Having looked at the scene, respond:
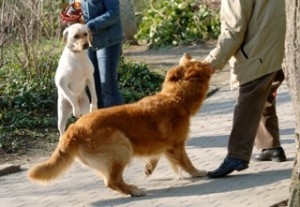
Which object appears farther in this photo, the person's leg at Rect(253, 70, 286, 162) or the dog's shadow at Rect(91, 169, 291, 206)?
the person's leg at Rect(253, 70, 286, 162)

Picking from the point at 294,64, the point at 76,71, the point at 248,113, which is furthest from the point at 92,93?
the point at 294,64

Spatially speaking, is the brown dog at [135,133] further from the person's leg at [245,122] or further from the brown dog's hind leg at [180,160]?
the person's leg at [245,122]

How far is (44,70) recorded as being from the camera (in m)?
12.8

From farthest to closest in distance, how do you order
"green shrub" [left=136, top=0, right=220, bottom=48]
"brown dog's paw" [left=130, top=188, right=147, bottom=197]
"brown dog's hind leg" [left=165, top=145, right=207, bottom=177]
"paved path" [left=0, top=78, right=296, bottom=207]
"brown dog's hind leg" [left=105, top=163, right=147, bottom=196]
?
1. "green shrub" [left=136, top=0, right=220, bottom=48]
2. "brown dog's hind leg" [left=165, top=145, right=207, bottom=177]
3. "brown dog's paw" [left=130, top=188, right=147, bottom=197]
4. "brown dog's hind leg" [left=105, top=163, right=147, bottom=196]
5. "paved path" [left=0, top=78, right=296, bottom=207]

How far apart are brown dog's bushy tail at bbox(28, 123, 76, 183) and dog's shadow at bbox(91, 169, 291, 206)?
45 centimetres

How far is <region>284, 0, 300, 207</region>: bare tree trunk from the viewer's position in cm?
577

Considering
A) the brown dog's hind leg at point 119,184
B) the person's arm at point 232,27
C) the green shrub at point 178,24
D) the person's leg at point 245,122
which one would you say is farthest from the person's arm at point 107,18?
the green shrub at point 178,24

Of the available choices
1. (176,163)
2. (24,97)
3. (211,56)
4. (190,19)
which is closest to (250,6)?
(211,56)

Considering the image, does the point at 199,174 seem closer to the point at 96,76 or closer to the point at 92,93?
the point at 92,93

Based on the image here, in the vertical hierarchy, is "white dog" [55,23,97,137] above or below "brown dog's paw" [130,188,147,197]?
above

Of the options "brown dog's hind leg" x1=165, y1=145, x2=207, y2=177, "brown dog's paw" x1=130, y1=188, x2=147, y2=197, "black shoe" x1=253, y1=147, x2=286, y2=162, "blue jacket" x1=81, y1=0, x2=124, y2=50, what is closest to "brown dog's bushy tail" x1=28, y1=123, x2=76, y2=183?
"brown dog's paw" x1=130, y1=188, x2=147, y2=197

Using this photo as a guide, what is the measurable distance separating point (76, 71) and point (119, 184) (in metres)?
2.44

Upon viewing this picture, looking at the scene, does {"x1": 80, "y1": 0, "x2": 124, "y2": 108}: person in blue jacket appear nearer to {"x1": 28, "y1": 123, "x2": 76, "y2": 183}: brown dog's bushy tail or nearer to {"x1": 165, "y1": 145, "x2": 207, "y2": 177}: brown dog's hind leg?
{"x1": 165, "y1": 145, "x2": 207, "y2": 177}: brown dog's hind leg

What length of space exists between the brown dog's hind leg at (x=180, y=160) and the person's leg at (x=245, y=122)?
0.21 metres
